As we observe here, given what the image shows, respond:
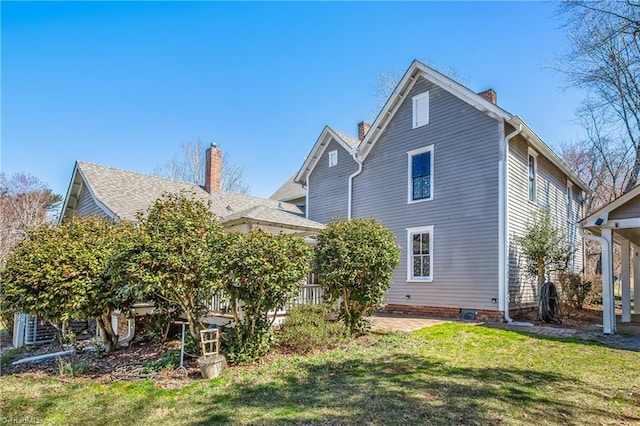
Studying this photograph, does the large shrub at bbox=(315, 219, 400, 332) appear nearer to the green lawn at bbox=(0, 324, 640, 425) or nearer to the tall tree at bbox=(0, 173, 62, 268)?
the green lawn at bbox=(0, 324, 640, 425)

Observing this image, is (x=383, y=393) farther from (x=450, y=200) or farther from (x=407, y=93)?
(x=407, y=93)

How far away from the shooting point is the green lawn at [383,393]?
4105mm

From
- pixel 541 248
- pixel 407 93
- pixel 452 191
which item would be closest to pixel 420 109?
pixel 407 93

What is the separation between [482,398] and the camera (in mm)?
4492

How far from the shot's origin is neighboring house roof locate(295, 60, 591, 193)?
1091 cm

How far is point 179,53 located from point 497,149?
35.7 ft

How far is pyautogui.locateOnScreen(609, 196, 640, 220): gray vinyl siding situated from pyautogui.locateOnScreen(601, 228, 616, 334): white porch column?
37 cm

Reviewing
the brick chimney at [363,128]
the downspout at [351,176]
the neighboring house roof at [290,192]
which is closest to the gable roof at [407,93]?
the downspout at [351,176]

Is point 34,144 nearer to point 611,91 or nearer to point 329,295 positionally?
point 329,295

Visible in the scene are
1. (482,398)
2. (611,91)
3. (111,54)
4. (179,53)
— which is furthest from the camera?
(611,91)

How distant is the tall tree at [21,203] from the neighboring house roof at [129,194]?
34.8ft

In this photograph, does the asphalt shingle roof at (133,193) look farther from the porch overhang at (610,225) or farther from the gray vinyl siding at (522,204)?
the porch overhang at (610,225)

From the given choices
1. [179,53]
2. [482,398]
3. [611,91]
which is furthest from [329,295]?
[611,91]

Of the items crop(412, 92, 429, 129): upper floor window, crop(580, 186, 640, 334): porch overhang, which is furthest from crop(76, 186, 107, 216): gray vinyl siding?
crop(580, 186, 640, 334): porch overhang
